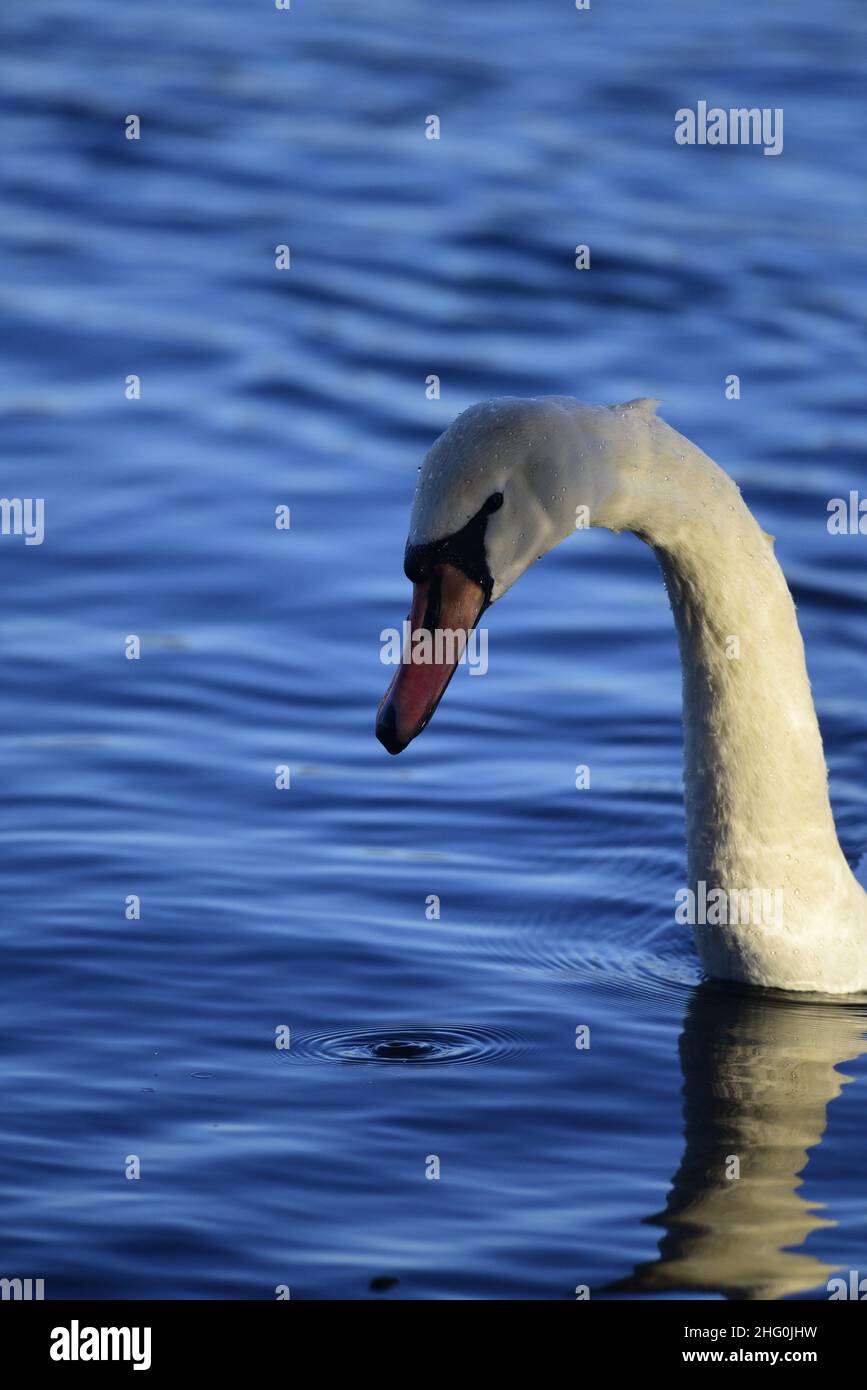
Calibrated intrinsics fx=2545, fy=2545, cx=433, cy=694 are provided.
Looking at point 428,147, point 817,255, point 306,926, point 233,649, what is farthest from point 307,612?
point 428,147

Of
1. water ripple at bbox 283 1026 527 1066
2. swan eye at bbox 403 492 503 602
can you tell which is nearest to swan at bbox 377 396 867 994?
swan eye at bbox 403 492 503 602

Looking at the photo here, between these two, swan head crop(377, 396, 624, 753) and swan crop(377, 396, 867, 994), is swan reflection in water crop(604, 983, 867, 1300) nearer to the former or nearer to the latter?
swan crop(377, 396, 867, 994)

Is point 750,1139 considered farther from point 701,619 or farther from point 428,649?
point 428,649

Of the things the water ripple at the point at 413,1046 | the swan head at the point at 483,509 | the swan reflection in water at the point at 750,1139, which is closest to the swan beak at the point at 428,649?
the swan head at the point at 483,509

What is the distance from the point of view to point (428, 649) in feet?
23.9

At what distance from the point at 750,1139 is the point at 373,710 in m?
4.07

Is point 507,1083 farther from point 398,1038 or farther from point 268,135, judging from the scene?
point 268,135

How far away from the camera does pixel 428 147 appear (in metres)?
21.6

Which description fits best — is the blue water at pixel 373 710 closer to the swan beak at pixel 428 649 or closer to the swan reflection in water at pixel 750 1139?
the swan reflection in water at pixel 750 1139

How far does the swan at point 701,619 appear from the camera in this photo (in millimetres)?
7059

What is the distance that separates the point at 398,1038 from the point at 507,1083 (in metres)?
0.44

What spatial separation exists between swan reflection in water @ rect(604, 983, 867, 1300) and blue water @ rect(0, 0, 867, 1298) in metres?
0.02

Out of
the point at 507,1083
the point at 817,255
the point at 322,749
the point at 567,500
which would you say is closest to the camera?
the point at 567,500

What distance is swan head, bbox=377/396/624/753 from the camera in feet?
22.9
